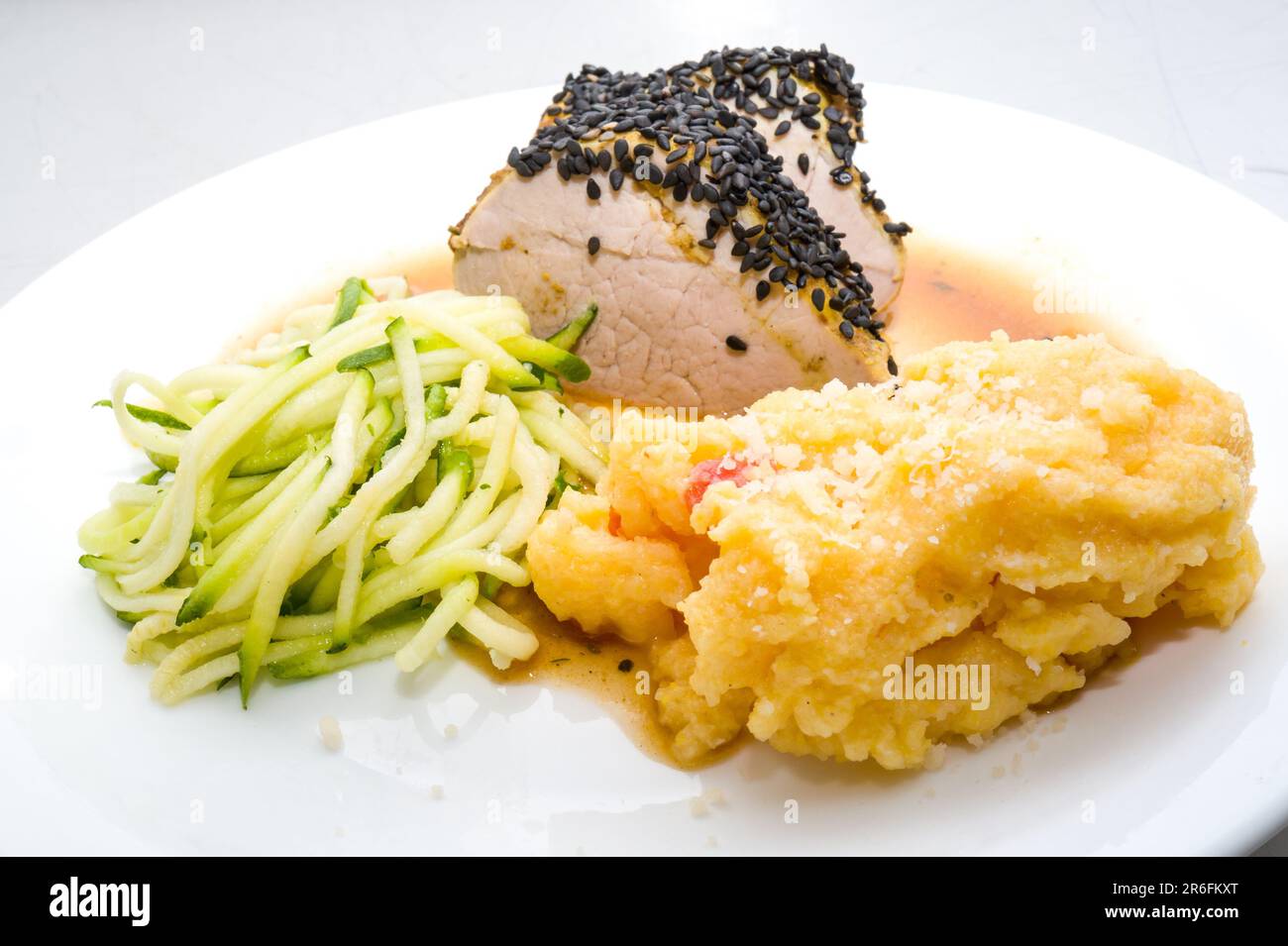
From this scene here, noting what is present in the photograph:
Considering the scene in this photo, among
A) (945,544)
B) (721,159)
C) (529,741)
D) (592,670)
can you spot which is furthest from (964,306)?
(529,741)

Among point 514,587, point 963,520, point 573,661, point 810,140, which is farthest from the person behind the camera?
point 810,140

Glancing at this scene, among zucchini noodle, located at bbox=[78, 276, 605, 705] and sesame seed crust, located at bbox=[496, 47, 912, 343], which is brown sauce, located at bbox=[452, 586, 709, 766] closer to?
zucchini noodle, located at bbox=[78, 276, 605, 705]

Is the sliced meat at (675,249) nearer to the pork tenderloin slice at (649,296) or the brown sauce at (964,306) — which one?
the pork tenderloin slice at (649,296)

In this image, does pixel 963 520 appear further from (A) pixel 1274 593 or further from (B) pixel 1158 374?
(A) pixel 1274 593

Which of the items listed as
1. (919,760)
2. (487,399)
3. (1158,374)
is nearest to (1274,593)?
(1158,374)

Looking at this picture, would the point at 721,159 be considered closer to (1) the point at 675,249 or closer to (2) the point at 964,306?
(1) the point at 675,249
